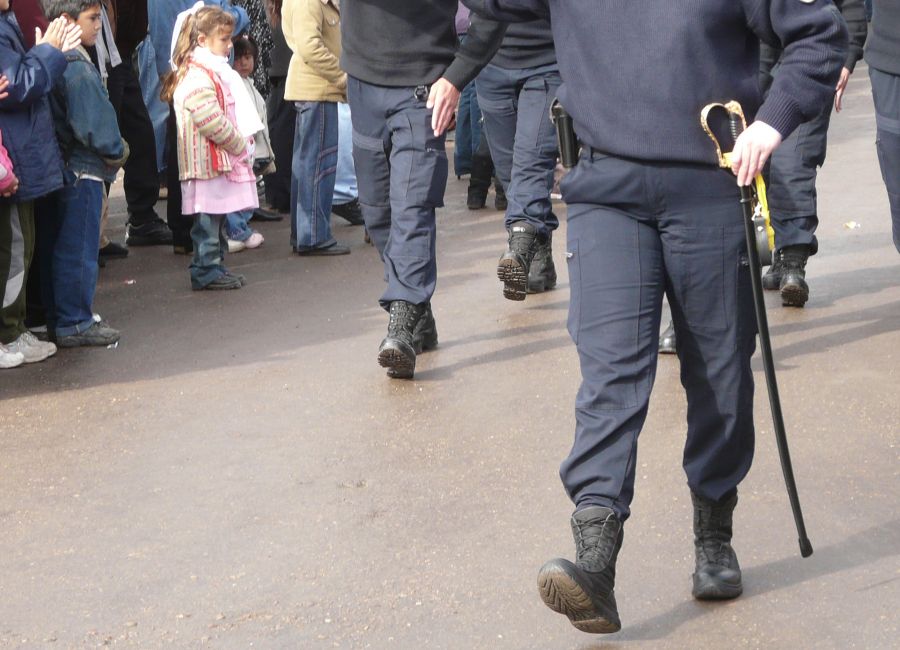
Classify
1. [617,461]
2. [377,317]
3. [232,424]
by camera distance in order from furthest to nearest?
[377,317]
[232,424]
[617,461]

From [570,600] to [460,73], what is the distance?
3.07 m

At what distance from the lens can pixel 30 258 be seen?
7148 mm

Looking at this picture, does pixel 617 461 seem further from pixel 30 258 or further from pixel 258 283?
pixel 258 283

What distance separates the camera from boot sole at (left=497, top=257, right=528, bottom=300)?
23.2 ft

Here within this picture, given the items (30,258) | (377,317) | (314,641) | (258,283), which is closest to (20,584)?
(314,641)

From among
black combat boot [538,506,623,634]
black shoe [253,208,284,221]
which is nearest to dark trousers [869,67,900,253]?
black combat boot [538,506,623,634]

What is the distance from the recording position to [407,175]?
21.6 ft

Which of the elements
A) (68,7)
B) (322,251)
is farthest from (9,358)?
(322,251)

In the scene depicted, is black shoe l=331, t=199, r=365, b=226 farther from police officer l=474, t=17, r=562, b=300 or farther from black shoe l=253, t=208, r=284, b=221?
police officer l=474, t=17, r=562, b=300

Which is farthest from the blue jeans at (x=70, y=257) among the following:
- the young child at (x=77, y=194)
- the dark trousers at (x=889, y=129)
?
the dark trousers at (x=889, y=129)

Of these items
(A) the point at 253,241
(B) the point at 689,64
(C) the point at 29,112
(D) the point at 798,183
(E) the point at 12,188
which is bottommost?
(A) the point at 253,241

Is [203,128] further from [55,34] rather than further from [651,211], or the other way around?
[651,211]

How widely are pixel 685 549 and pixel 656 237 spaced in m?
1.06

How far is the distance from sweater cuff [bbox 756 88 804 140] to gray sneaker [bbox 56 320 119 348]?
4.37 metres
